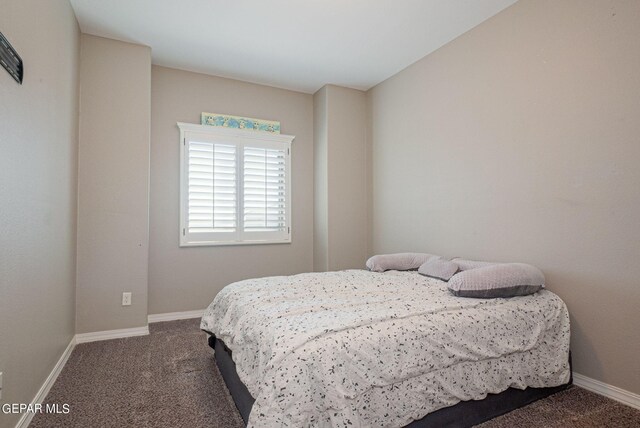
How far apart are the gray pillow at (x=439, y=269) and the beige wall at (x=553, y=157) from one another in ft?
1.33

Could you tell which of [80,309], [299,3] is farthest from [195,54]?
[80,309]

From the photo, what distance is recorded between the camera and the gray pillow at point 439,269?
2.58 meters

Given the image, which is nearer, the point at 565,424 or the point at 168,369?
the point at 565,424

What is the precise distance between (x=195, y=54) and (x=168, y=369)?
2.97 m

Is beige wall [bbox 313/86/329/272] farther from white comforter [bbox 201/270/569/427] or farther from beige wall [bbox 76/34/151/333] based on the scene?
beige wall [bbox 76/34/151/333]

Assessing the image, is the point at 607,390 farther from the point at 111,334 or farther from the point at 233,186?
the point at 111,334

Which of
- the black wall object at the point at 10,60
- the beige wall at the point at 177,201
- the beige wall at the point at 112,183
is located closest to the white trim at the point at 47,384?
the beige wall at the point at 112,183

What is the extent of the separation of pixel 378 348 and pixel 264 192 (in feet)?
9.81

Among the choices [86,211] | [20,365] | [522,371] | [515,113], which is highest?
[515,113]

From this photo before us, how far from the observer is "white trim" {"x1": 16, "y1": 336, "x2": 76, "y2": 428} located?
1.75m

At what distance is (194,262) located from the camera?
3.84 m

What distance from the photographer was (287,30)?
3.02 metres

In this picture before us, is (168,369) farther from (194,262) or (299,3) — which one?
(299,3)

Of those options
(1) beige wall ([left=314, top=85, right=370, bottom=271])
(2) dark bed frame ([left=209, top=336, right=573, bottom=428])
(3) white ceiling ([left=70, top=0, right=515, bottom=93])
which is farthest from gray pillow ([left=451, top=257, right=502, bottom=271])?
(3) white ceiling ([left=70, top=0, right=515, bottom=93])
